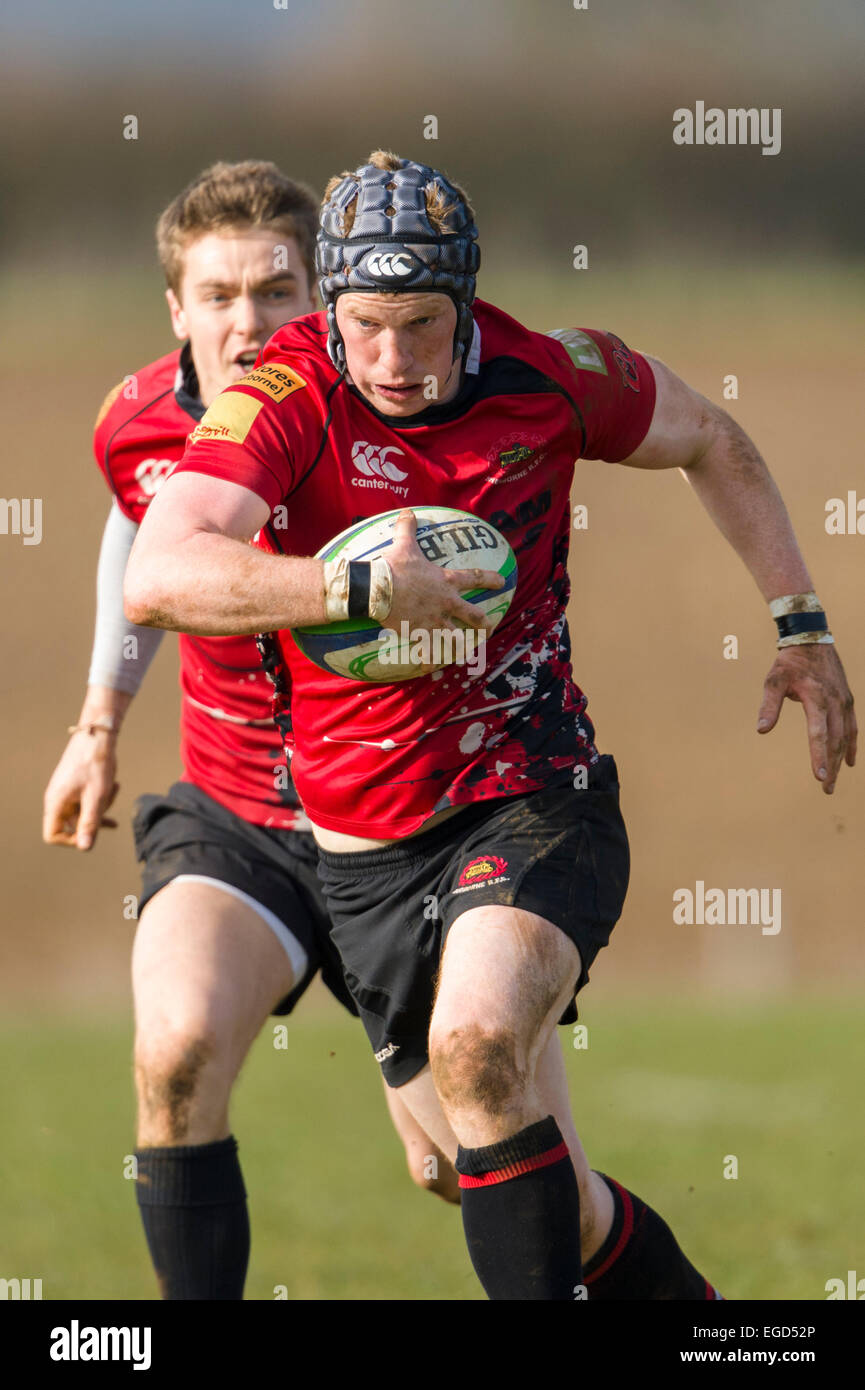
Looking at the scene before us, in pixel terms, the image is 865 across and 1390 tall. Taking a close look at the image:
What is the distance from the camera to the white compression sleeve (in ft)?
16.2

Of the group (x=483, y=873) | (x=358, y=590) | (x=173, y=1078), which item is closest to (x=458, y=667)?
(x=483, y=873)

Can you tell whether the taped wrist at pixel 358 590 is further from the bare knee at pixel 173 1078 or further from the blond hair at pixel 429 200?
the bare knee at pixel 173 1078

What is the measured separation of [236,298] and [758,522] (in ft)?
5.00

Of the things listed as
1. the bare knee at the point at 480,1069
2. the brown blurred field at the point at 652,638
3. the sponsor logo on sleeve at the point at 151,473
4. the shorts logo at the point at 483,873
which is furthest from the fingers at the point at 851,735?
the brown blurred field at the point at 652,638

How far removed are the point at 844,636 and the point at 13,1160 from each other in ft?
48.4

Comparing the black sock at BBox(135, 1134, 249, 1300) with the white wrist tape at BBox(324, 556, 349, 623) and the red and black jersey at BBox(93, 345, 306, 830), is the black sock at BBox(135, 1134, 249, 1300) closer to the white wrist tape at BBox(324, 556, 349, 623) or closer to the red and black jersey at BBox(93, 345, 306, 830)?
the red and black jersey at BBox(93, 345, 306, 830)

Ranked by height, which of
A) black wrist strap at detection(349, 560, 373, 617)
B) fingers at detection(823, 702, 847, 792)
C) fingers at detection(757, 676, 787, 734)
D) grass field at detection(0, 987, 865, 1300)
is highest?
black wrist strap at detection(349, 560, 373, 617)

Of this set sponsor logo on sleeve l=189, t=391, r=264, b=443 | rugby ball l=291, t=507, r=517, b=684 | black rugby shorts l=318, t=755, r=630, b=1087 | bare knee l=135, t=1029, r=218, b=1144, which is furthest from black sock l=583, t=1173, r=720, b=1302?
sponsor logo on sleeve l=189, t=391, r=264, b=443

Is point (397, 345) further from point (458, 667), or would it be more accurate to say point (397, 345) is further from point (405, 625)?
point (458, 667)

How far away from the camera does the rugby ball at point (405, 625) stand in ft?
11.4

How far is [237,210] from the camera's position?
4.73 metres

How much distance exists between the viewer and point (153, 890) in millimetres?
4594

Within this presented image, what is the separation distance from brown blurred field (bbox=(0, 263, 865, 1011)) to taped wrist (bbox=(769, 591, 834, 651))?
10907 millimetres

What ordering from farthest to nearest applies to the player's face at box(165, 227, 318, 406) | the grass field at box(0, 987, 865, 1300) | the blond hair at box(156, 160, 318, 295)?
1. the grass field at box(0, 987, 865, 1300)
2. the blond hair at box(156, 160, 318, 295)
3. the player's face at box(165, 227, 318, 406)
